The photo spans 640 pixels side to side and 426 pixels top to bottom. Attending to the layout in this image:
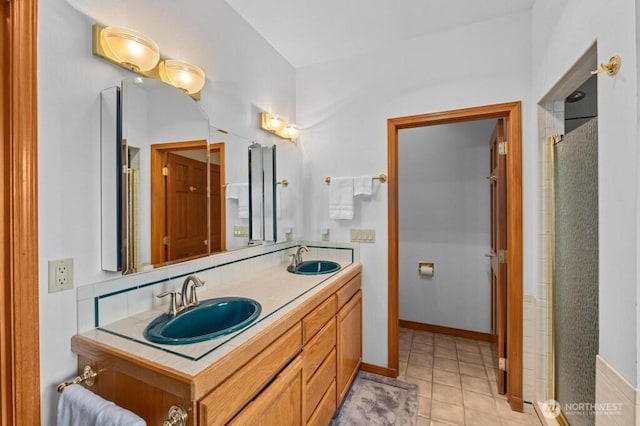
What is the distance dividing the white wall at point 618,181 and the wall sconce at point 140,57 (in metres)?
1.75

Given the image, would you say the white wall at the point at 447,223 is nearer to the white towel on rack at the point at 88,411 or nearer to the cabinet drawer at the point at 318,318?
the cabinet drawer at the point at 318,318

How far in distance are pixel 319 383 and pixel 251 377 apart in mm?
698

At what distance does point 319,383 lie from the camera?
5.05 ft

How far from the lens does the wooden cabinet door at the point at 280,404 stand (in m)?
0.99

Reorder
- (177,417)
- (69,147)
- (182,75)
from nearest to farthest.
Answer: (177,417), (69,147), (182,75)

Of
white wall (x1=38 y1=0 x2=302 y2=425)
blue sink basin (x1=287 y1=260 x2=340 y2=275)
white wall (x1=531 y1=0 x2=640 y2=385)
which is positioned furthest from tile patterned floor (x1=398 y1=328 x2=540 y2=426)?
white wall (x1=38 y1=0 x2=302 y2=425)

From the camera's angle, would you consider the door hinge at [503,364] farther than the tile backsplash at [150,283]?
Yes

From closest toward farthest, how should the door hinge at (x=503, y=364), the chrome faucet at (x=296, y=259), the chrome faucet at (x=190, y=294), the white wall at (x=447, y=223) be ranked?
1. the chrome faucet at (x=190, y=294)
2. the door hinge at (x=503, y=364)
3. the chrome faucet at (x=296, y=259)
4. the white wall at (x=447, y=223)

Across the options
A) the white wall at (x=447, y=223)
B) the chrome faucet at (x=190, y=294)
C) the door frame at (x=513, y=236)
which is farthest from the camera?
the white wall at (x=447, y=223)

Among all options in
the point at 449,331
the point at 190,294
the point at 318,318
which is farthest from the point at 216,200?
the point at 449,331

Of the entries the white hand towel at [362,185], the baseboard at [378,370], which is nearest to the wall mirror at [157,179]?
the white hand towel at [362,185]

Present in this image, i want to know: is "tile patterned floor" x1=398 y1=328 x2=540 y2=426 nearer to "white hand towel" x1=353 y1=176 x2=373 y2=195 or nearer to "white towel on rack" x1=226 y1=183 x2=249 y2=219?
"white hand towel" x1=353 y1=176 x2=373 y2=195

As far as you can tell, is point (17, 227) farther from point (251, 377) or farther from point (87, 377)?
point (251, 377)

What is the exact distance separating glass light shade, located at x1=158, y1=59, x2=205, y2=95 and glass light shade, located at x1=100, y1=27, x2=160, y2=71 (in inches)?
4.9
